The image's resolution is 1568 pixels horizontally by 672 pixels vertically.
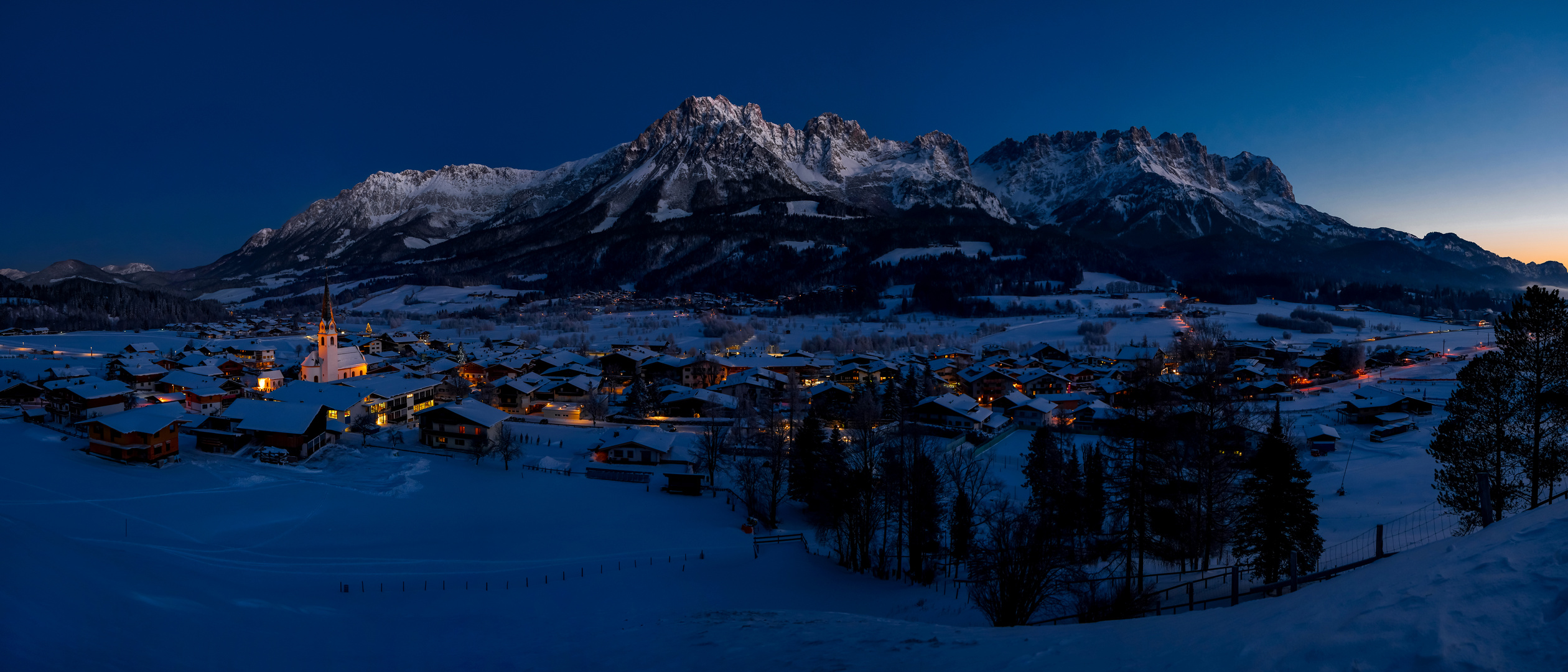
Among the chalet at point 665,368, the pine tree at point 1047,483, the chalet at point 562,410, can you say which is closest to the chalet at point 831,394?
the chalet at point 665,368

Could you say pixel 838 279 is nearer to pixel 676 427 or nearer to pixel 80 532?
pixel 676 427

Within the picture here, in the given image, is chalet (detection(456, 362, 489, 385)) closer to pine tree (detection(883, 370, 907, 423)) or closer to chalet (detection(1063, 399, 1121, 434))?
pine tree (detection(883, 370, 907, 423))

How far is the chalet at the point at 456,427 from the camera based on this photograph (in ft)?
103

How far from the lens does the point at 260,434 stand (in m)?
28.1

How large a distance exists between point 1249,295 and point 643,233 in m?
151

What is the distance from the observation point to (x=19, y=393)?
126 ft

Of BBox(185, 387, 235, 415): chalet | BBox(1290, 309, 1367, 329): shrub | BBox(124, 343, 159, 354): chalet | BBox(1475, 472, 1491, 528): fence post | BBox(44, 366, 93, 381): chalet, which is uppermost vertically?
BBox(1290, 309, 1367, 329): shrub

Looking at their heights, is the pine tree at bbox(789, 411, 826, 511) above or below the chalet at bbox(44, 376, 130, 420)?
below

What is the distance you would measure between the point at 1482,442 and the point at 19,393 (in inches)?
2421

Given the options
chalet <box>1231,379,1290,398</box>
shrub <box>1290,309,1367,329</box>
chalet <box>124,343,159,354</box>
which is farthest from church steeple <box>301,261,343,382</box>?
shrub <box>1290,309,1367,329</box>

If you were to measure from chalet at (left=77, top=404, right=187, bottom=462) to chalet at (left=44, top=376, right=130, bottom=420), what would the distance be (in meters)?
9.86

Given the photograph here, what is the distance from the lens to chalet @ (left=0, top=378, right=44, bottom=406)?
37875mm

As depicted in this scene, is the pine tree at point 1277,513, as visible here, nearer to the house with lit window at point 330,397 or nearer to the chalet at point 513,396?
the house with lit window at point 330,397

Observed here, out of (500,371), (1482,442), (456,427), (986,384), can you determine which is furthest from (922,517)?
(500,371)
